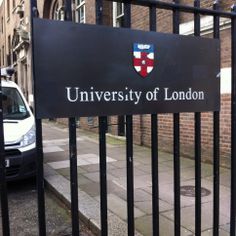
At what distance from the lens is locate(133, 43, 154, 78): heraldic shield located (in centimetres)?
228

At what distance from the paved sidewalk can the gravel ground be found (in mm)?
177

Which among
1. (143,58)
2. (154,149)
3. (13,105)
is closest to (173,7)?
(143,58)

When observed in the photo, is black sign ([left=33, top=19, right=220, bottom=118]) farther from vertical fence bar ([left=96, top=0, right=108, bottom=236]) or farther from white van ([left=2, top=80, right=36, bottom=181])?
white van ([left=2, top=80, right=36, bottom=181])

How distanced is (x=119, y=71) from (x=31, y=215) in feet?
9.66

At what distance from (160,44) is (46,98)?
861mm

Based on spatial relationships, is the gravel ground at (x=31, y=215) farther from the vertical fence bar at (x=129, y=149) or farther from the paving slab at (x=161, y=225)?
the vertical fence bar at (x=129, y=149)

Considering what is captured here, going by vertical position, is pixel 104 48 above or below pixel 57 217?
above

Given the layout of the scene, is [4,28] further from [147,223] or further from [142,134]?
[147,223]

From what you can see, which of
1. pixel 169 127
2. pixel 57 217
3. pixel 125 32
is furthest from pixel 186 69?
pixel 169 127

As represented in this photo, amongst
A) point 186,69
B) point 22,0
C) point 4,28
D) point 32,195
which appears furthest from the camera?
point 4,28

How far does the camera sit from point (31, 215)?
178 inches

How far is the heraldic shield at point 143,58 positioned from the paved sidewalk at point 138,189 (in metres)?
1.91

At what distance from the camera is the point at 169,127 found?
301 inches

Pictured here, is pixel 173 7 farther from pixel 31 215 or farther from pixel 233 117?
pixel 31 215
